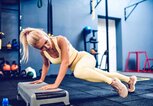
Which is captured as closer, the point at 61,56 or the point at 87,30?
the point at 61,56

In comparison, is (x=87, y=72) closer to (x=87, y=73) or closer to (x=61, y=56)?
(x=87, y=73)

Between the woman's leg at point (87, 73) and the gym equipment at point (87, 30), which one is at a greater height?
the gym equipment at point (87, 30)

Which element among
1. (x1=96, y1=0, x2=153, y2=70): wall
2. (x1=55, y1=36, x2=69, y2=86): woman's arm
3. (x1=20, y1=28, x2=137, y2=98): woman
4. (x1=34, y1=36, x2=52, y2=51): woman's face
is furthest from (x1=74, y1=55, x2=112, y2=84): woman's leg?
(x1=96, y1=0, x2=153, y2=70): wall

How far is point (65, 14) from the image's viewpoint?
484 centimetres

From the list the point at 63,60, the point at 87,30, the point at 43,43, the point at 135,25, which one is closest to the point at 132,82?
the point at 63,60

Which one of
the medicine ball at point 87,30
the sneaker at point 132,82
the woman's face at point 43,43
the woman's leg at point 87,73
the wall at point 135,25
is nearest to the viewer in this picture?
the woman's face at point 43,43

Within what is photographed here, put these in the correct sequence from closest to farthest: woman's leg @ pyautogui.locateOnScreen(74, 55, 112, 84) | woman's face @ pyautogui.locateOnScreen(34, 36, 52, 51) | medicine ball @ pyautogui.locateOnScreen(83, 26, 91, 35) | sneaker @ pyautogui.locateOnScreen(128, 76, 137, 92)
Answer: woman's face @ pyautogui.locateOnScreen(34, 36, 52, 51) < woman's leg @ pyautogui.locateOnScreen(74, 55, 112, 84) < sneaker @ pyautogui.locateOnScreen(128, 76, 137, 92) < medicine ball @ pyautogui.locateOnScreen(83, 26, 91, 35)

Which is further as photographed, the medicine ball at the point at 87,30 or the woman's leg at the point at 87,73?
the medicine ball at the point at 87,30

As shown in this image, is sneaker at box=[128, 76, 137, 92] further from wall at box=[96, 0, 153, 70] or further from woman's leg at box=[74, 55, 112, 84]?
wall at box=[96, 0, 153, 70]

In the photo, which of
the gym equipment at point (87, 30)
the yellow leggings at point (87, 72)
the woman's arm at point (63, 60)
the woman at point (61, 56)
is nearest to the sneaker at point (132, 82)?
the woman at point (61, 56)

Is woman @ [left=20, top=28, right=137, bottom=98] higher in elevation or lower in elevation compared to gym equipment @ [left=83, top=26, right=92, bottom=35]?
lower

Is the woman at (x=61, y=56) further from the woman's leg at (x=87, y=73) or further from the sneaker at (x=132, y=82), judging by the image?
the sneaker at (x=132, y=82)

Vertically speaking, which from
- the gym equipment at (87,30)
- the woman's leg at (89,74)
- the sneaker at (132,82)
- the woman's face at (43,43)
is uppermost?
the gym equipment at (87,30)

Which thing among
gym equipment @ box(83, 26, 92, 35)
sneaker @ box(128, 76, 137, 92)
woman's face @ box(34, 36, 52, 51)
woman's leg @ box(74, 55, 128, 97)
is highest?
gym equipment @ box(83, 26, 92, 35)
